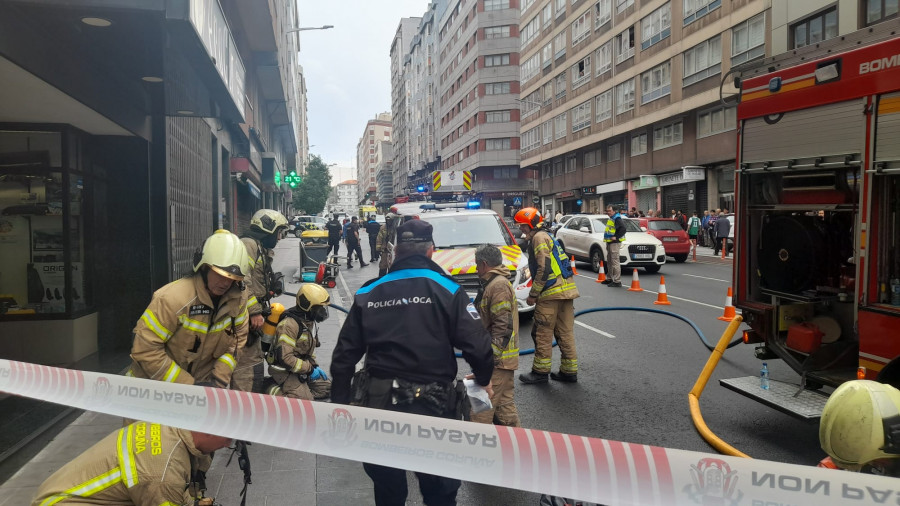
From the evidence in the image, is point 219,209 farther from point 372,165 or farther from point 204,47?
point 372,165

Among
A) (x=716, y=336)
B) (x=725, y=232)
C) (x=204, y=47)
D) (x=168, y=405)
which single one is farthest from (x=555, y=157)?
(x=168, y=405)

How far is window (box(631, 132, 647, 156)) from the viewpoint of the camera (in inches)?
1406

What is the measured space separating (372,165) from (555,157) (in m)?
138

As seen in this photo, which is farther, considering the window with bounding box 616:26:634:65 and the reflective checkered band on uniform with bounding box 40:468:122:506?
the window with bounding box 616:26:634:65

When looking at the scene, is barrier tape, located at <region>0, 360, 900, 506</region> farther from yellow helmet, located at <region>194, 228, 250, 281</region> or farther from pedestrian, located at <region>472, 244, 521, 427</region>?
pedestrian, located at <region>472, 244, 521, 427</region>

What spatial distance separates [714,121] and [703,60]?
3.03 metres

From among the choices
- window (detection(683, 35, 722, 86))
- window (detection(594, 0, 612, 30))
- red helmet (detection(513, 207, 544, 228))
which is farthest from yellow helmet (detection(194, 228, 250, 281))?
window (detection(594, 0, 612, 30))

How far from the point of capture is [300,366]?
518 cm

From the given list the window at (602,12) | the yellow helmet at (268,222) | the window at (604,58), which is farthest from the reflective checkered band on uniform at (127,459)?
the window at (602,12)

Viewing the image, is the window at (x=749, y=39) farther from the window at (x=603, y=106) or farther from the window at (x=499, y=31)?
the window at (x=499, y=31)

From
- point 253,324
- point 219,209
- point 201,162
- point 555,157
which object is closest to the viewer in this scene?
point 253,324

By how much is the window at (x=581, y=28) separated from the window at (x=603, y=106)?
4.81 meters

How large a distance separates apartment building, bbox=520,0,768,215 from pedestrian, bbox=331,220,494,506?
75.1ft

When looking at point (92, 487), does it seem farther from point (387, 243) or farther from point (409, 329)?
point (387, 243)
